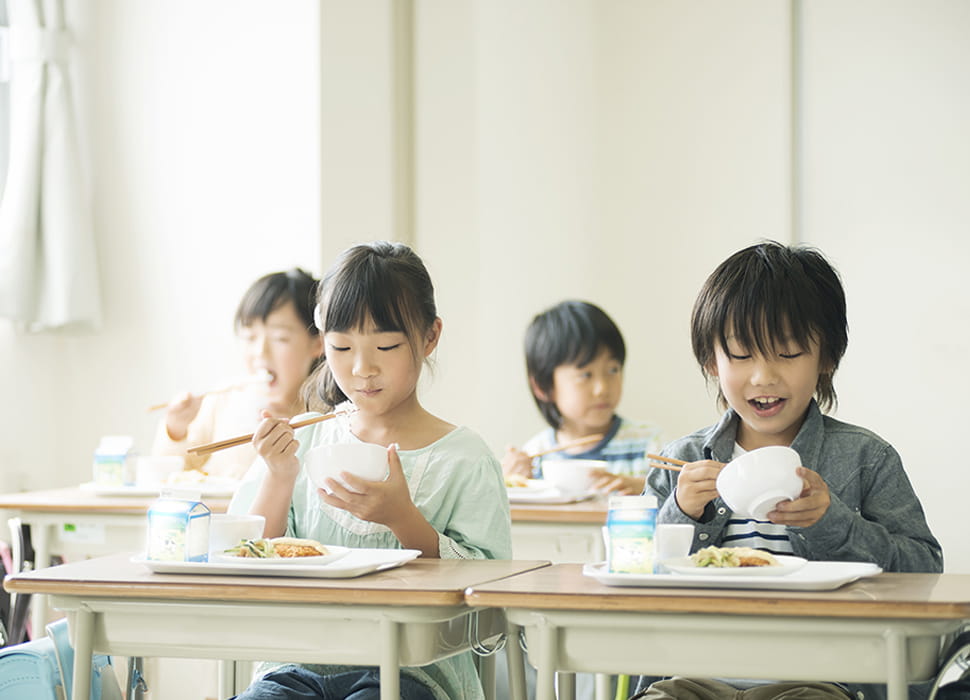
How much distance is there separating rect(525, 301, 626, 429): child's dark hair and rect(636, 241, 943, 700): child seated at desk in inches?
65.1

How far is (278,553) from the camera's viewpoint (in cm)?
173

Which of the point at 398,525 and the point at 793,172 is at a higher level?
the point at 793,172

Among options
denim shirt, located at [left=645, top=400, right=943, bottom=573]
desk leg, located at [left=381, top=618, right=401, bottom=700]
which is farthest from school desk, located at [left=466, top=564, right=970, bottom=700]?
denim shirt, located at [left=645, top=400, right=943, bottom=573]

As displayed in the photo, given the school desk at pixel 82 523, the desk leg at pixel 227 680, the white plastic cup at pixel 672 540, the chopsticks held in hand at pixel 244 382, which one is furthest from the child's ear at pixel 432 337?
the chopsticks held in hand at pixel 244 382

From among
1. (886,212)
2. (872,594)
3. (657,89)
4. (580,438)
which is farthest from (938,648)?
(657,89)

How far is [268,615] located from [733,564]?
2.07ft

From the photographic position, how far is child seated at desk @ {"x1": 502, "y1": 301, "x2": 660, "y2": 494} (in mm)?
3689

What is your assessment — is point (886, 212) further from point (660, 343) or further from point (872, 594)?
point (872, 594)

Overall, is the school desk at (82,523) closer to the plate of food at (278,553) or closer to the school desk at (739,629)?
the plate of food at (278,553)

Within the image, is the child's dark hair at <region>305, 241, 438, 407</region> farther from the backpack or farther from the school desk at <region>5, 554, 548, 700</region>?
the backpack

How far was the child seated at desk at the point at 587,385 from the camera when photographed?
3689mm

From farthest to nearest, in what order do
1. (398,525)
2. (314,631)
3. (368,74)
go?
(368,74)
(398,525)
(314,631)

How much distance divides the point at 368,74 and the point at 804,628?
3.31 meters

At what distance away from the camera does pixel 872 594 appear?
1.44m
